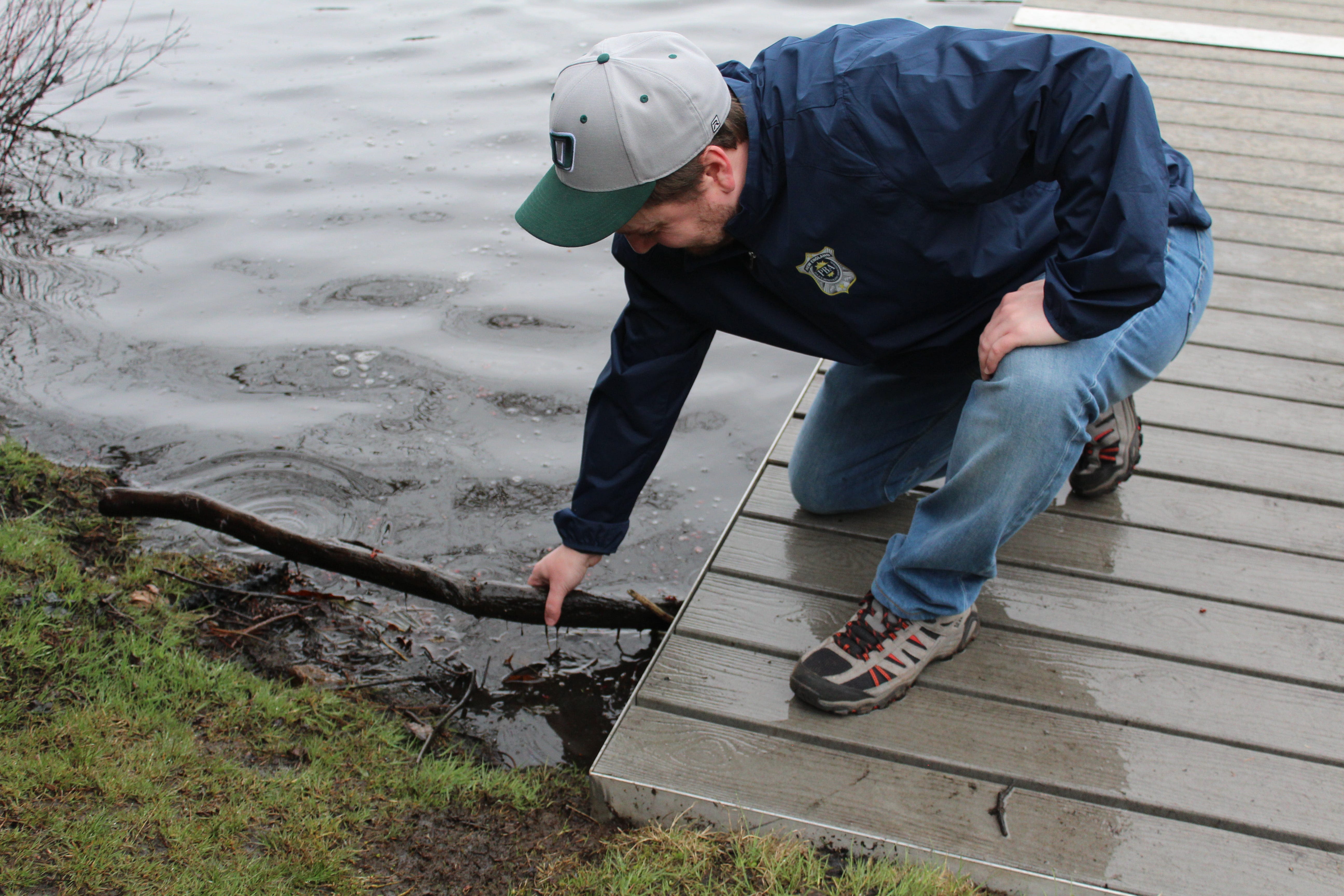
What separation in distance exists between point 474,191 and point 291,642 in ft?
12.1

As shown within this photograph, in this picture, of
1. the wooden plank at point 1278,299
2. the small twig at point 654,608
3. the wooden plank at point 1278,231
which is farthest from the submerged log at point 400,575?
the wooden plank at point 1278,231

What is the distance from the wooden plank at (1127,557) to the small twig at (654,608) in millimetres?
247

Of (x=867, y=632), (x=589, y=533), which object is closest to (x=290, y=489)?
(x=589, y=533)

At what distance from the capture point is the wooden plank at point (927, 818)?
1.75 m

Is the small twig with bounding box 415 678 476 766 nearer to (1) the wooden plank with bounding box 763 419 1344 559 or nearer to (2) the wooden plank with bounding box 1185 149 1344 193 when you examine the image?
(1) the wooden plank with bounding box 763 419 1344 559

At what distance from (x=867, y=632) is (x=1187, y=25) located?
18.8 ft

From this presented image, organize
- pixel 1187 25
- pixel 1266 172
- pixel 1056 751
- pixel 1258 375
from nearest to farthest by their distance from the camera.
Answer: pixel 1056 751
pixel 1258 375
pixel 1266 172
pixel 1187 25

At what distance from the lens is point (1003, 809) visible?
1.84m

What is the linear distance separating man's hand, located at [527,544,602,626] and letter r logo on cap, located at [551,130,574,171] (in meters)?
0.87

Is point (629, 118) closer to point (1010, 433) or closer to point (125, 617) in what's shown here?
point (1010, 433)

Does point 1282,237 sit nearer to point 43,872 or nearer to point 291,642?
point 291,642

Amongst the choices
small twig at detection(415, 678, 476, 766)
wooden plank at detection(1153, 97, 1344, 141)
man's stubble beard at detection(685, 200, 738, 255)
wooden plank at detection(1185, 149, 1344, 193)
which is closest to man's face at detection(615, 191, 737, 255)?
man's stubble beard at detection(685, 200, 738, 255)

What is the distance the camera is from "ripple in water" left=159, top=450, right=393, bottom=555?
341cm

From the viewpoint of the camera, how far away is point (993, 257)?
198 cm
